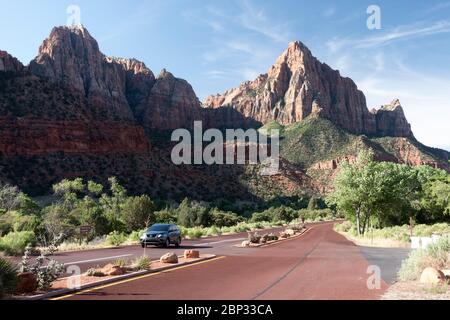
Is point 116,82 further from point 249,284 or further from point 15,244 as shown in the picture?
point 249,284

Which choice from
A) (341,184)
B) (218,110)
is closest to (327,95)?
(218,110)

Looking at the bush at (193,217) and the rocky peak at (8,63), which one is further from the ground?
the rocky peak at (8,63)

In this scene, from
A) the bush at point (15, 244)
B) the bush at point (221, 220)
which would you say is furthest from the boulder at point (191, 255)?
the bush at point (221, 220)

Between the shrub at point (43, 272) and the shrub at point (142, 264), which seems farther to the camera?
the shrub at point (142, 264)

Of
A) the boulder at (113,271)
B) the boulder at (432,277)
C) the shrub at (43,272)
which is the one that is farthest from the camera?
the boulder at (113,271)

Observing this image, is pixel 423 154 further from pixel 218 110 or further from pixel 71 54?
pixel 71 54

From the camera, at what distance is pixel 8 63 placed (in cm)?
10062

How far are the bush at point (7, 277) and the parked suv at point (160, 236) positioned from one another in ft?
57.0

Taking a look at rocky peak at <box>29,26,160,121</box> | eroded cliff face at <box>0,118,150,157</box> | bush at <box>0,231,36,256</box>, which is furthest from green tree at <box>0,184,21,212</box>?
rocky peak at <box>29,26,160,121</box>

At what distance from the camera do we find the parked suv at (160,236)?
28.4 meters

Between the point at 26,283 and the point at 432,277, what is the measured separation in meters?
9.99

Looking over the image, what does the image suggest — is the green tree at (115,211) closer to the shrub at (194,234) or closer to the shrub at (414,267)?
the shrub at (194,234)
